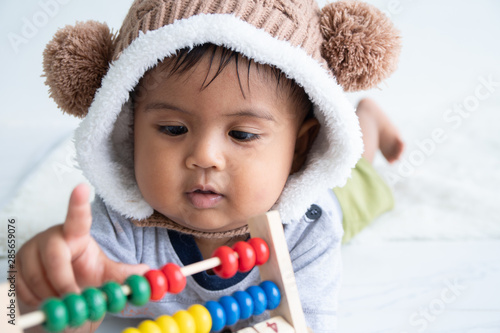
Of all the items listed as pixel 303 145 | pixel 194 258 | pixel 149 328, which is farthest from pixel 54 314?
pixel 303 145

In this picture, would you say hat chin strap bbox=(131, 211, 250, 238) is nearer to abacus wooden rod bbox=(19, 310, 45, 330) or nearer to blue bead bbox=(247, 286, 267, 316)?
blue bead bbox=(247, 286, 267, 316)

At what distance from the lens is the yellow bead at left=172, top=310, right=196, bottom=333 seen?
0.58 meters

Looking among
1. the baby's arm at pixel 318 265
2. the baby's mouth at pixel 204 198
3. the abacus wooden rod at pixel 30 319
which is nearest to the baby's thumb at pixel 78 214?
the abacus wooden rod at pixel 30 319

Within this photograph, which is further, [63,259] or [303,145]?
[303,145]

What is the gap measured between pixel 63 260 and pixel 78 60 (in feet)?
1.24

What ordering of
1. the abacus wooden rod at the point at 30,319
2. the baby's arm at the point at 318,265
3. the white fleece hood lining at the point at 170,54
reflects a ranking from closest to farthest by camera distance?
the abacus wooden rod at the point at 30,319 < the white fleece hood lining at the point at 170,54 < the baby's arm at the point at 318,265

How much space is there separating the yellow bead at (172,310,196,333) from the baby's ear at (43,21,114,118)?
0.44 m

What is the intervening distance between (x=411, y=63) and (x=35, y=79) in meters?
1.48

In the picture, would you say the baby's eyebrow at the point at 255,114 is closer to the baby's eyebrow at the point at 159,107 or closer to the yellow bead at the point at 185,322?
the baby's eyebrow at the point at 159,107

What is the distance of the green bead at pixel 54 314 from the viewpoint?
1.52 ft

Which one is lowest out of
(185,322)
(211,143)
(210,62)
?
(185,322)

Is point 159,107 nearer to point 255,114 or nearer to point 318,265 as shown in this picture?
point 255,114

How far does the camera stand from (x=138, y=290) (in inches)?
21.0

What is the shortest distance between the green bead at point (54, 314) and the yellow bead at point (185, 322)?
5.7 inches
